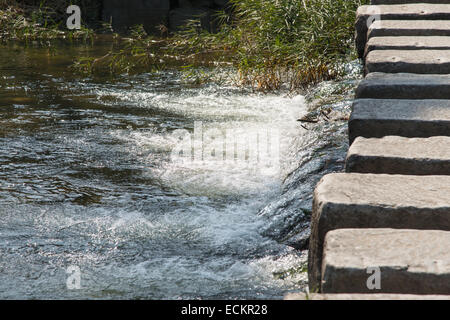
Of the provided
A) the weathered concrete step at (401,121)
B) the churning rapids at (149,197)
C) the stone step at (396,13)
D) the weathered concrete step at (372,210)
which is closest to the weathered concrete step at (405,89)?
the weathered concrete step at (401,121)

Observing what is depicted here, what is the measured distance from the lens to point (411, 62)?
3305mm

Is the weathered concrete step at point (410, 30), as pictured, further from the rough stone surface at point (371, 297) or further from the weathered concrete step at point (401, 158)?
the rough stone surface at point (371, 297)

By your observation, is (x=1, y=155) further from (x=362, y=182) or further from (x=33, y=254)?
(x=362, y=182)

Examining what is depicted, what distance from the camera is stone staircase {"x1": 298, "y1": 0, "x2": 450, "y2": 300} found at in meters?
1.51

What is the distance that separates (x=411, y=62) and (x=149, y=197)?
1.67 m

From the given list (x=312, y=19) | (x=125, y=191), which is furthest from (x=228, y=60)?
(x=125, y=191)

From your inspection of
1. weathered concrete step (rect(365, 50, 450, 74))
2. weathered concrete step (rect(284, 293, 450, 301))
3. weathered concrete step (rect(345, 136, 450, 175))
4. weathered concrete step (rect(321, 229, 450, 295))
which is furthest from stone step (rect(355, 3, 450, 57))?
weathered concrete step (rect(284, 293, 450, 301))

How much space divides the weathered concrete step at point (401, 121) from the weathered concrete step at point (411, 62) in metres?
0.72

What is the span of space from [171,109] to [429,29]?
7.09 feet

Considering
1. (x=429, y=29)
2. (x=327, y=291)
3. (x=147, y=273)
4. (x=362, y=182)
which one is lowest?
(x=147, y=273)

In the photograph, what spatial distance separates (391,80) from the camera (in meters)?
2.97

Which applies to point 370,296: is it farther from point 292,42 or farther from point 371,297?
point 292,42

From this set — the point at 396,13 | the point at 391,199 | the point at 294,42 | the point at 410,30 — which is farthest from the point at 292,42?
the point at 391,199

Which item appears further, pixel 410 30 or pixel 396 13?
pixel 396 13
